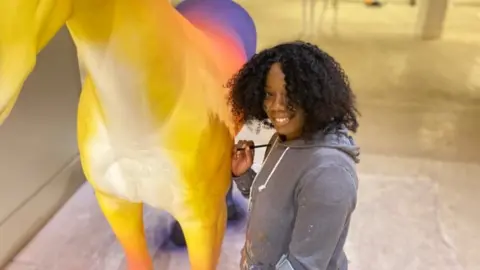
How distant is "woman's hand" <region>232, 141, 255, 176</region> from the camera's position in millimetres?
935

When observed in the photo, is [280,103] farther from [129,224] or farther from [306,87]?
[129,224]

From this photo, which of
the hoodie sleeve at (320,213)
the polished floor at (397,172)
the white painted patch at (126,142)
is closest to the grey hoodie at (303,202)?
the hoodie sleeve at (320,213)

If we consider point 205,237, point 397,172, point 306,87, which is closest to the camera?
point 306,87

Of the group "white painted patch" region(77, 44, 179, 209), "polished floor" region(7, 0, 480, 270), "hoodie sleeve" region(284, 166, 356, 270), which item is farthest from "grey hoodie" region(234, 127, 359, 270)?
"polished floor" region(7, 0, 480, 270)

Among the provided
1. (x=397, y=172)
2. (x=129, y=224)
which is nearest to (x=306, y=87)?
(x=129, y=224)

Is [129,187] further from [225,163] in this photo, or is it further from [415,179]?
[415,179]

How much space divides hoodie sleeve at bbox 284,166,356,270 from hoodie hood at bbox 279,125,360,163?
0.04 meters

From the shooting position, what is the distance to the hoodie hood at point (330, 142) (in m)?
0.81

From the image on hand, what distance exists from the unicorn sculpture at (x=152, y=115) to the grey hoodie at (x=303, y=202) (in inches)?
3.2

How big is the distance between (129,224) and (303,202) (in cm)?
33

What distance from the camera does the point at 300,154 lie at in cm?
81

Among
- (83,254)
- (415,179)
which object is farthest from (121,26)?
(415,179)

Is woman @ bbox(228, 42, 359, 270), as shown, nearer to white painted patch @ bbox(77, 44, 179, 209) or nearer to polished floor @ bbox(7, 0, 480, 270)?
white painted patch @ bbox(77, 44, 179, 209)

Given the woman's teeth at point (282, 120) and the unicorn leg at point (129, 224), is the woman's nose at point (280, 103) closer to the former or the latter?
the woman's teeth at point (282, 120)
